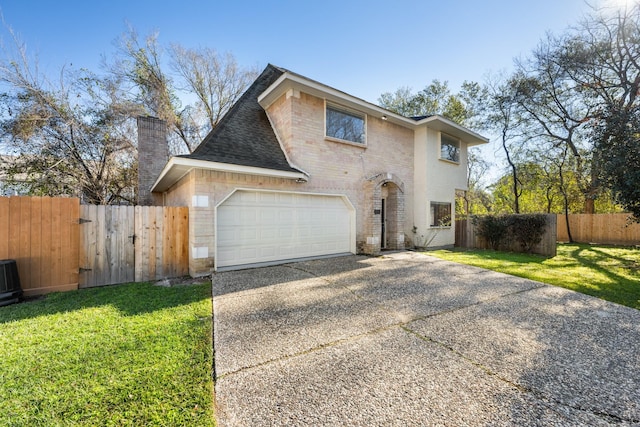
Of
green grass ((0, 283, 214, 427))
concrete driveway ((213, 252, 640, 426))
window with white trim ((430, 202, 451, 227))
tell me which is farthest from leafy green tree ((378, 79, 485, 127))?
green grass ((0, 283, 214, 427))

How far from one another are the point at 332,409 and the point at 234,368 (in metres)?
1.07

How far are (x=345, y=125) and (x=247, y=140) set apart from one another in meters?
3.44

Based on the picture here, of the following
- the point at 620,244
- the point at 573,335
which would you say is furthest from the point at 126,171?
the point at 620,244

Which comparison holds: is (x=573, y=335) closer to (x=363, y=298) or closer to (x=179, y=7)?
(x=363, y=298)

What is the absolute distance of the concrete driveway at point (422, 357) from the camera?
2.02 m

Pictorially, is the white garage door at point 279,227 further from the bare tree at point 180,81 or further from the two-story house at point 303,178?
the bare tree at point 180,81

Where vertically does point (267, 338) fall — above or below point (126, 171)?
below

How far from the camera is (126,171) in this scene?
13391 mm

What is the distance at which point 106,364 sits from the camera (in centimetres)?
259

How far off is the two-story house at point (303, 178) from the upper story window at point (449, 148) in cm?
13

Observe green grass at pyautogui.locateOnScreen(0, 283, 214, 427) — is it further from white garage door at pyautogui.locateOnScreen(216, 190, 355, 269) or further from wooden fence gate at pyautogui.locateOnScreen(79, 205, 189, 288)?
white garage door at pyautogui.locateOnScreen(216, 190, 355, 269)

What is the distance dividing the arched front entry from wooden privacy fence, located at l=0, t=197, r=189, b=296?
5875 millimetres

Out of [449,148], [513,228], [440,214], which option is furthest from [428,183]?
[513,228]

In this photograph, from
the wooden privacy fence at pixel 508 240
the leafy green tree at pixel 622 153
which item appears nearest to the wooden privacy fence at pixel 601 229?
the wooden privacy fence at pixel 508 240
